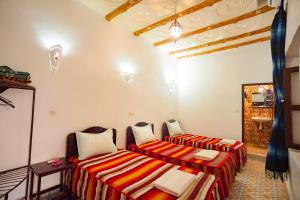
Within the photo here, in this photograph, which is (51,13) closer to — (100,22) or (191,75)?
(100,22)

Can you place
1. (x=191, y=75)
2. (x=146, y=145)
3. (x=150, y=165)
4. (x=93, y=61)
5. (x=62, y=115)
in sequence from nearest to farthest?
(x=150, y=165) → (x=62, y=115) → (x=93, y=61) → (x=146, y=145) → (x=191, y=75)

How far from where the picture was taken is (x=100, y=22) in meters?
2.80

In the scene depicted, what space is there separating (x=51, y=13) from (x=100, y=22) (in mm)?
821

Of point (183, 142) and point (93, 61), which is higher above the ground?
point (93, 61)

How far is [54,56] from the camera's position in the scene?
7.07 feet

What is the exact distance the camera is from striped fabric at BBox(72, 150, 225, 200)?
1.47 metres

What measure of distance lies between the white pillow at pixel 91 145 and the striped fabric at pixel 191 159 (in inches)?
29.9

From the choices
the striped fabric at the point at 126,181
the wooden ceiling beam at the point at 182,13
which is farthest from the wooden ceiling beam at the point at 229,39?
the striped fabric at the point at 126,181

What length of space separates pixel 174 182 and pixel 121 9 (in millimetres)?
2635

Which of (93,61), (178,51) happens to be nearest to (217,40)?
(178,51)

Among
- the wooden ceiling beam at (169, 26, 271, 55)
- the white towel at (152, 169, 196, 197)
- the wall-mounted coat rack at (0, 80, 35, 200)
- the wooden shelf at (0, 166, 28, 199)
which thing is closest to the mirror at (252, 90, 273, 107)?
the wooden ceiling beam at (169, 26, 271, 55)

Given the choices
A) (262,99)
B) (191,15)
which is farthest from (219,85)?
(191,15)

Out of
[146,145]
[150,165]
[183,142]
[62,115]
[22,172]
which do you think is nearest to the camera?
[22,172]

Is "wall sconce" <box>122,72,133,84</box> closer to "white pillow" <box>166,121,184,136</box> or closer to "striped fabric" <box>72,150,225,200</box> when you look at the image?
"striped fabric" <box>72,150,225,200</box>
